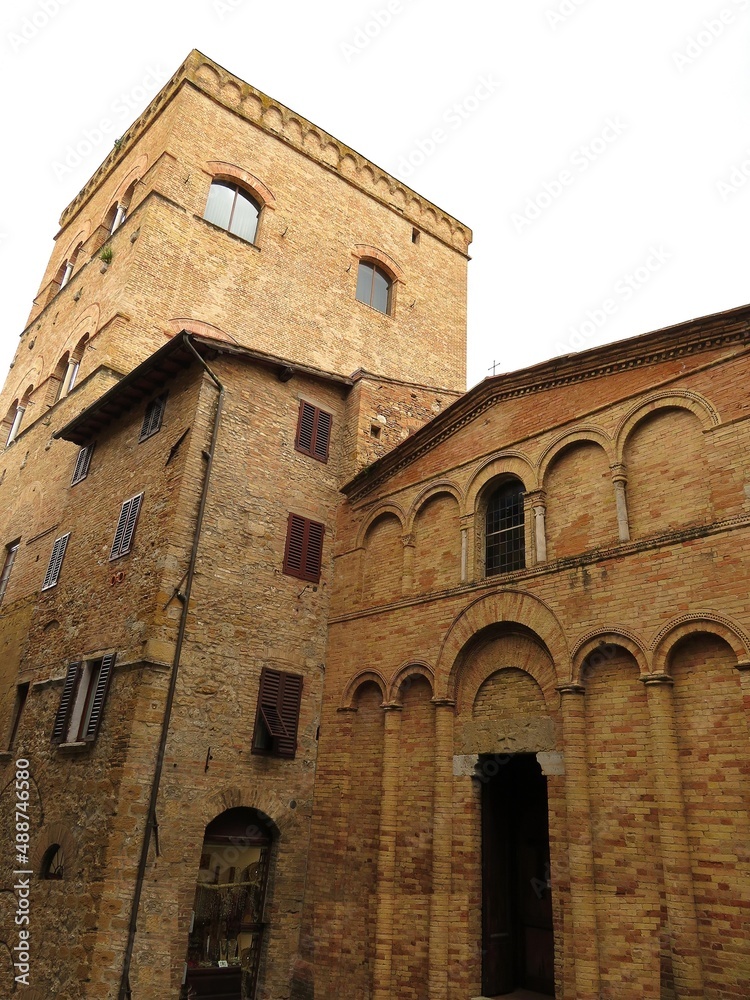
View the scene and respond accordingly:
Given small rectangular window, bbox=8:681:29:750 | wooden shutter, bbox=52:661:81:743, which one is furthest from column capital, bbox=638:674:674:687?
small rectangular window, bbox=8:681:29:750

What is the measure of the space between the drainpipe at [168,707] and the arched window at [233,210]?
8364 mm

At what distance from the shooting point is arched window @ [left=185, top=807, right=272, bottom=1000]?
10578mm

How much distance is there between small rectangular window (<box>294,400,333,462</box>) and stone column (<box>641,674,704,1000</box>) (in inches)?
320

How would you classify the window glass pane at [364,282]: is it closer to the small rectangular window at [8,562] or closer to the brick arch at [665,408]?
the small rectangular window at [8,562]

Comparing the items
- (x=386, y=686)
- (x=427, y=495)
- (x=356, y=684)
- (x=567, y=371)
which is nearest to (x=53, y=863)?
(x=356, y=684)

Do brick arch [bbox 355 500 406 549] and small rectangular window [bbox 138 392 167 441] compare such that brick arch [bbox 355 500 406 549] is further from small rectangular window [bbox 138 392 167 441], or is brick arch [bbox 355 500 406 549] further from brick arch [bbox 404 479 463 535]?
small rectangular window [bbox 138 392 167 441]

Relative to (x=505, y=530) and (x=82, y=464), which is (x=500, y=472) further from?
(x=82, y=464)

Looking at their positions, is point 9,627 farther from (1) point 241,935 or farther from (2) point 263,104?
(2) point 263,104

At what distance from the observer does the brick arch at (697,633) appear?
26.6 feet

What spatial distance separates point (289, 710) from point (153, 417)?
640cm

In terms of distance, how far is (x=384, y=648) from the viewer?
12.4 metres

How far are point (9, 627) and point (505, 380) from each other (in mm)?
12523

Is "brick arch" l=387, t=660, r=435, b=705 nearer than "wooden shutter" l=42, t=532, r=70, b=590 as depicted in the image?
Yes

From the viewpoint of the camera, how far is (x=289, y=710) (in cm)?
1258
